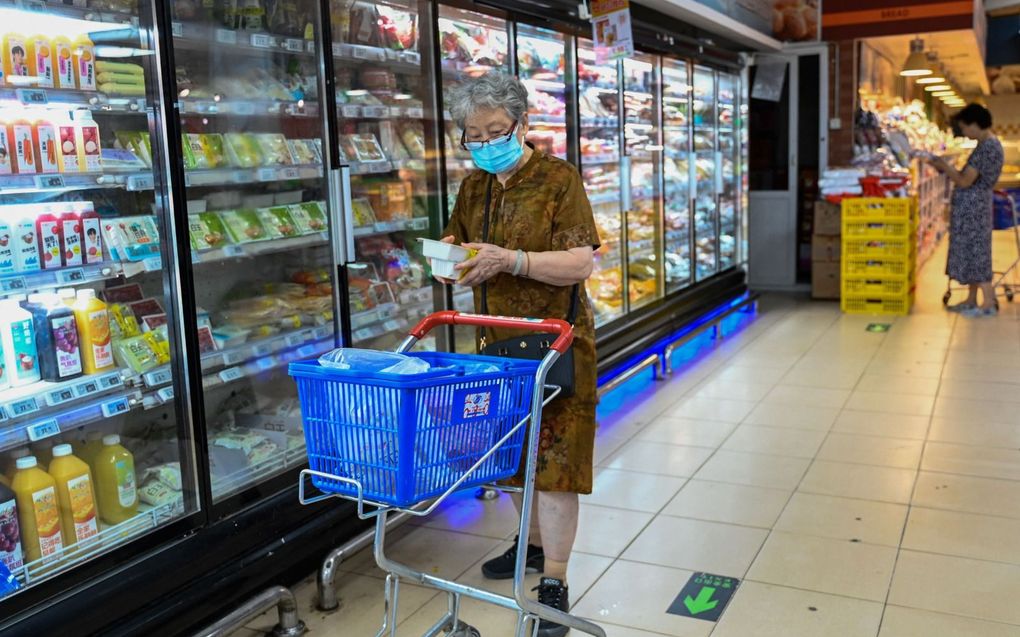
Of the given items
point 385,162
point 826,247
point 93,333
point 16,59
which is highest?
Result: point 16,59

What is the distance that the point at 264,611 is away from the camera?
297 centimetres

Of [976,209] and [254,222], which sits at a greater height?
[254,222]

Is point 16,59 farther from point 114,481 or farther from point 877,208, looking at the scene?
point 877,208

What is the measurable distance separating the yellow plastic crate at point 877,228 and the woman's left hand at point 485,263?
6.46m

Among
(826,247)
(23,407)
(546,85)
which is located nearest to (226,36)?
(23,407)

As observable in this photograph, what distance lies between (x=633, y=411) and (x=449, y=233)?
2.77 metres

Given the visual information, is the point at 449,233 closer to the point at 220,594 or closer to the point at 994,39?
the point at 220,594

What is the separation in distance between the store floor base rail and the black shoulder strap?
110 centimetres

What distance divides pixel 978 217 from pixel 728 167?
7.18 ft

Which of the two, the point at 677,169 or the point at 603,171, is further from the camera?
the point at 677,169

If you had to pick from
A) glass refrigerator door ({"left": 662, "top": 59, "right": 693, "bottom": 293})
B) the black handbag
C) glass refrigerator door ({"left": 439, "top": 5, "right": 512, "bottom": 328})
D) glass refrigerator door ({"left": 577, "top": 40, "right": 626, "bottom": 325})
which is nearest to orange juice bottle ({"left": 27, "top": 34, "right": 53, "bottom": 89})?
the black handbag

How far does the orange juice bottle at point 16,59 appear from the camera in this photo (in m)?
2.56

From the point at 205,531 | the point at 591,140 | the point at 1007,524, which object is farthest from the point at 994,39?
the point at 205,531

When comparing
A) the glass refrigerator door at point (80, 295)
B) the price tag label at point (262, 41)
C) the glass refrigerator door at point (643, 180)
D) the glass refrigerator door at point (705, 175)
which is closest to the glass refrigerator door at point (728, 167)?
the glass refrigerator door at point (705, 175)
